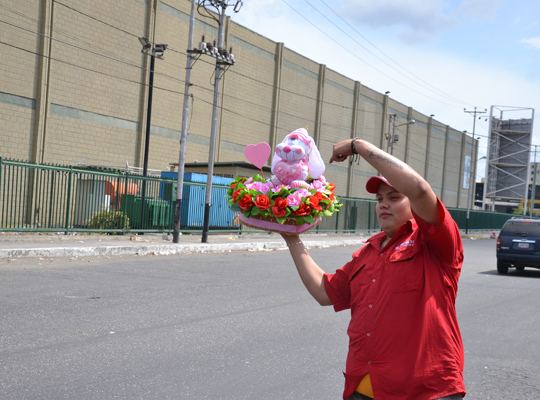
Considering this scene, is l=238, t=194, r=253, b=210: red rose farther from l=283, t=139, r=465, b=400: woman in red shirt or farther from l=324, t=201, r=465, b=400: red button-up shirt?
l=324, t=201, r=465, b=400: red button-up shirt

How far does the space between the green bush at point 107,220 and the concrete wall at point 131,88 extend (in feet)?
22.8

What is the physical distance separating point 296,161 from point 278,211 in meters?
0.29

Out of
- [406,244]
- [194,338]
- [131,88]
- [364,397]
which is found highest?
[131,88]

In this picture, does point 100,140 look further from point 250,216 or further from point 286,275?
point 250,216

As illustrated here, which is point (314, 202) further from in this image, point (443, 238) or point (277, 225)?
point (443, 238)

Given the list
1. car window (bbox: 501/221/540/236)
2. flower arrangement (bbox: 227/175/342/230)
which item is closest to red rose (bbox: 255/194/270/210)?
flower arrangement (bbox: 227/175/342/230)

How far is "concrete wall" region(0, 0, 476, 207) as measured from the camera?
25.9 m

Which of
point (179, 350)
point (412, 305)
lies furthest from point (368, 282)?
point (179, 350)

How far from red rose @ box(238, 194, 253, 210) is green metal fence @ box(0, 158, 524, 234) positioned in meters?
16.5

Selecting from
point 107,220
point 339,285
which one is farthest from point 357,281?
point 107,220

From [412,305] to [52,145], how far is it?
26646 millimetres

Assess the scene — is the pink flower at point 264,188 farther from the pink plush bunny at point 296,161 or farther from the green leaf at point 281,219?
the green leaf at point 281,219

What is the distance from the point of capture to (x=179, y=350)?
636 centimetres

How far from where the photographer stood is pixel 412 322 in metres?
2.60
